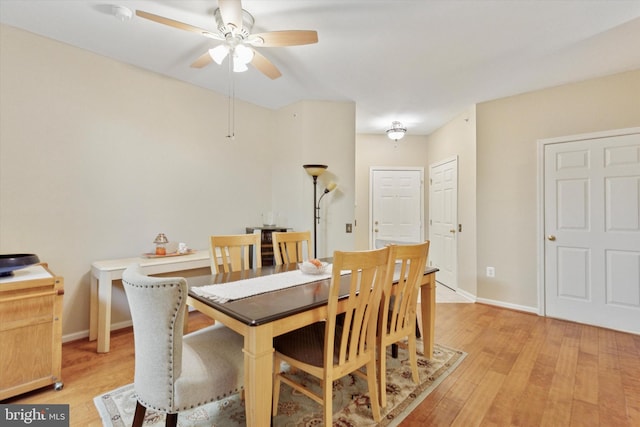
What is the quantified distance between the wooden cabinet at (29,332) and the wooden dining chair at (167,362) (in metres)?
0.97

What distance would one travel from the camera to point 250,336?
4.02ft

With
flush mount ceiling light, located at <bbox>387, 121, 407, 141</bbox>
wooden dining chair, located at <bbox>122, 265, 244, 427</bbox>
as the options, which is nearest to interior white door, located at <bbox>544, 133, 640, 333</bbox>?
flush mount ceiling light, located at <bbox>387, 121, 407, 141</bbox>

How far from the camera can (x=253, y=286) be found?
174 cm

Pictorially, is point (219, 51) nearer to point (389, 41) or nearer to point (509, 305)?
point (389, 41)

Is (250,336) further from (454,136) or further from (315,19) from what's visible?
(454,136)

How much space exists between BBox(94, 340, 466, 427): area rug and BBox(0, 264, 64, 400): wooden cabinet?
1.34ft

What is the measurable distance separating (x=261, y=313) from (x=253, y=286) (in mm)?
461

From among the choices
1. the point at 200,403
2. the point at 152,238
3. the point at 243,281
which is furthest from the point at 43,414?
the point at 152,238

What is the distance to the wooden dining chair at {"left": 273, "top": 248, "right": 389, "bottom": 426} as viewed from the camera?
55.1 inches

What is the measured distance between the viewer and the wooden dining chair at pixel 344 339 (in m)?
1.40

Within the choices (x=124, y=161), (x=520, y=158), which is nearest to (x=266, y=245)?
(x=124, y=161)

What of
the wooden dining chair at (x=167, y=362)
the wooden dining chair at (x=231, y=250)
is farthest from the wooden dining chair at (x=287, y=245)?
the wooden dining chair at (x=167, y=362)

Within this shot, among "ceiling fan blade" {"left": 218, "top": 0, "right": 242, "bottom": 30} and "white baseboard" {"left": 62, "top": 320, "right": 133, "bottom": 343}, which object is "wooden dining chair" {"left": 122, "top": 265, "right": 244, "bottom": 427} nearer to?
"ceiling fan blade" {"left": 218, "top": 0, "right": 242, "bottom": 30}

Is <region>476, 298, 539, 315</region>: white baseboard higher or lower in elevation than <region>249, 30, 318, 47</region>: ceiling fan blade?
lower
